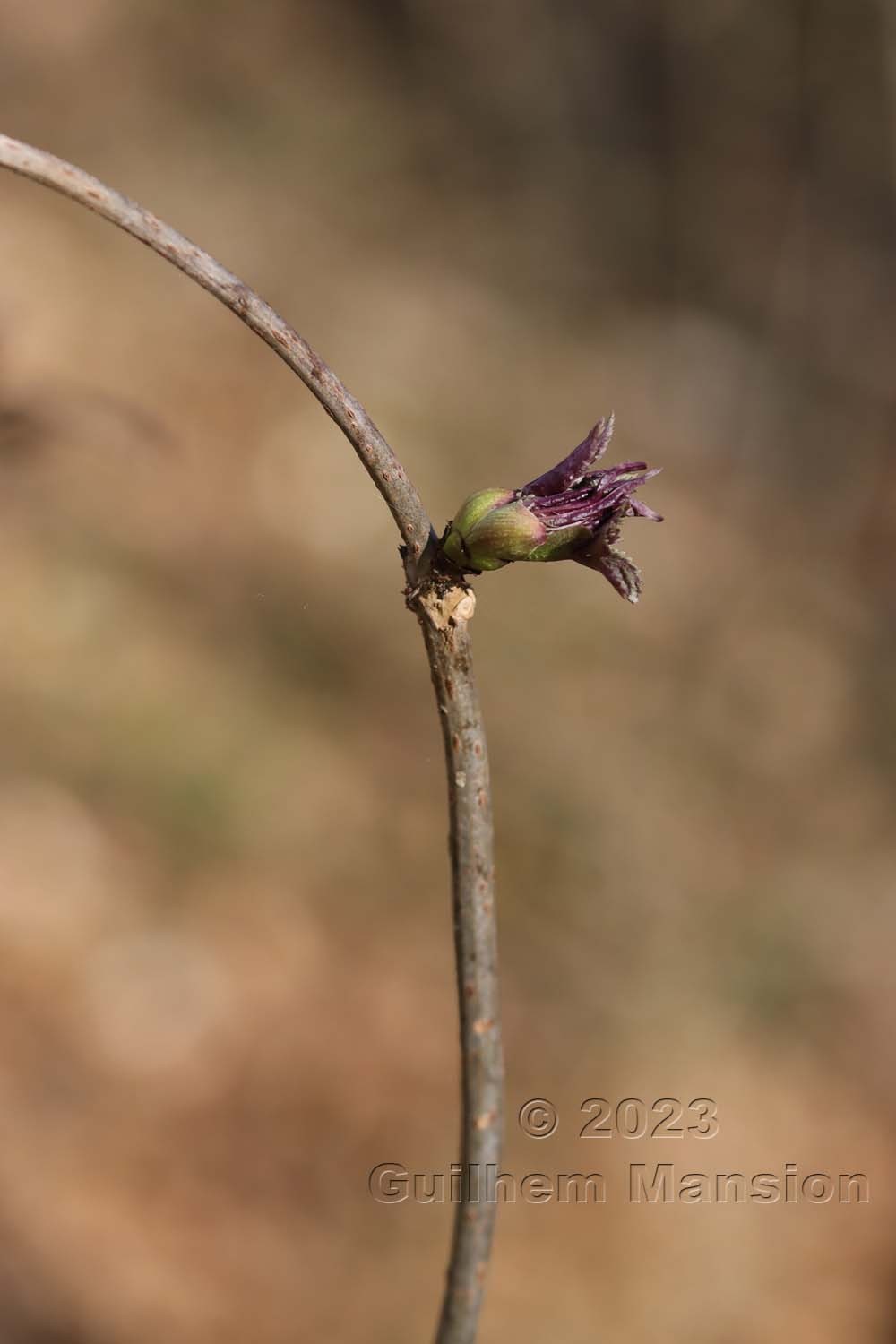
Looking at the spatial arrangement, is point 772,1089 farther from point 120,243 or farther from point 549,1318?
point 120,243

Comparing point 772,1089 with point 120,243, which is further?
point 120,243

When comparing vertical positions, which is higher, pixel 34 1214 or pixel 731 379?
pixel 731 379

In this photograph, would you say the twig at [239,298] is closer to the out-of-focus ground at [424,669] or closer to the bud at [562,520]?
the bud at [562,520]

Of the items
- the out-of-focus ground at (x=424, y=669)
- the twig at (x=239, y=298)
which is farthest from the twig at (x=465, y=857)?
the out-of-focus ground at (x=424, y=669)

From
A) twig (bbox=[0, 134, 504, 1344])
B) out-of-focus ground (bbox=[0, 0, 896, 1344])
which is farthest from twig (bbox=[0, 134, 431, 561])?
out-of-focus ground (bbox=[0, 0, 896, 1344])

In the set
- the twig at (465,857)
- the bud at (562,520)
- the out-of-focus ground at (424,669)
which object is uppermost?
the out-of-focus ground at (424,669)

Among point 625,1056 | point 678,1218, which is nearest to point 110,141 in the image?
point 625,1056
